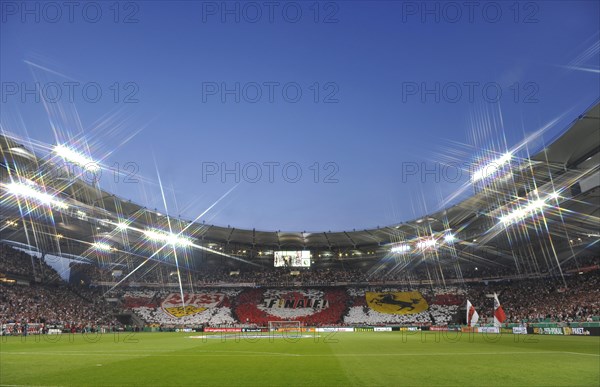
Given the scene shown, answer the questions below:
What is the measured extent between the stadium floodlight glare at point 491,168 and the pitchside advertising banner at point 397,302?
29259 millimetres

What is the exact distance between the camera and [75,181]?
42.5 meters

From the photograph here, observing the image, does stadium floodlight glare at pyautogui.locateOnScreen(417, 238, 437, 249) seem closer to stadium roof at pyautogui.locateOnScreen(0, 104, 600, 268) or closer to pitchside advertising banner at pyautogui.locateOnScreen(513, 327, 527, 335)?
stadium roof at pyautogui.locateOnScreen(0, 104, 600, 268)

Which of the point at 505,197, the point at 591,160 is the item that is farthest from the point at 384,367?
the point at 505,197

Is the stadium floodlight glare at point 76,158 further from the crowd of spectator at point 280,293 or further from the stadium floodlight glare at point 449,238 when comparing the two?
the stadium floodlight glare at point 449,238

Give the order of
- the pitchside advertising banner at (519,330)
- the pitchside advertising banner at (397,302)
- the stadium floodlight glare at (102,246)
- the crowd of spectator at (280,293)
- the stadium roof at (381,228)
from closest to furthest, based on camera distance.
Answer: the stadium roof at (381,228) < the pitchside advertising banner at (519,330) < the crowd of spectator at (280,293) < the pitchside advertising banner at (397,302) < the stadium floodlight glare at (102,246)

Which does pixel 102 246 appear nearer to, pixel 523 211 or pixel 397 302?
pixel 397 302

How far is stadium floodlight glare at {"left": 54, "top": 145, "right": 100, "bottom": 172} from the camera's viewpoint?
1583 inches

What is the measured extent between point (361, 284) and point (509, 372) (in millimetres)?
62474

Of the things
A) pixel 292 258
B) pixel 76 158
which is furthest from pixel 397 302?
pixel 76 158

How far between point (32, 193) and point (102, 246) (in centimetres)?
2681

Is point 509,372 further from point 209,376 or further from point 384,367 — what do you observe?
point 209,376

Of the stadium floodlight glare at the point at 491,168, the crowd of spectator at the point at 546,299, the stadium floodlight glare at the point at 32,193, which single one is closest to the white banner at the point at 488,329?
the crowd of spectator at the point at 546,299

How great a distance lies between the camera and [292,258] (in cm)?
7112

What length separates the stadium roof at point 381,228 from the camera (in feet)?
113
